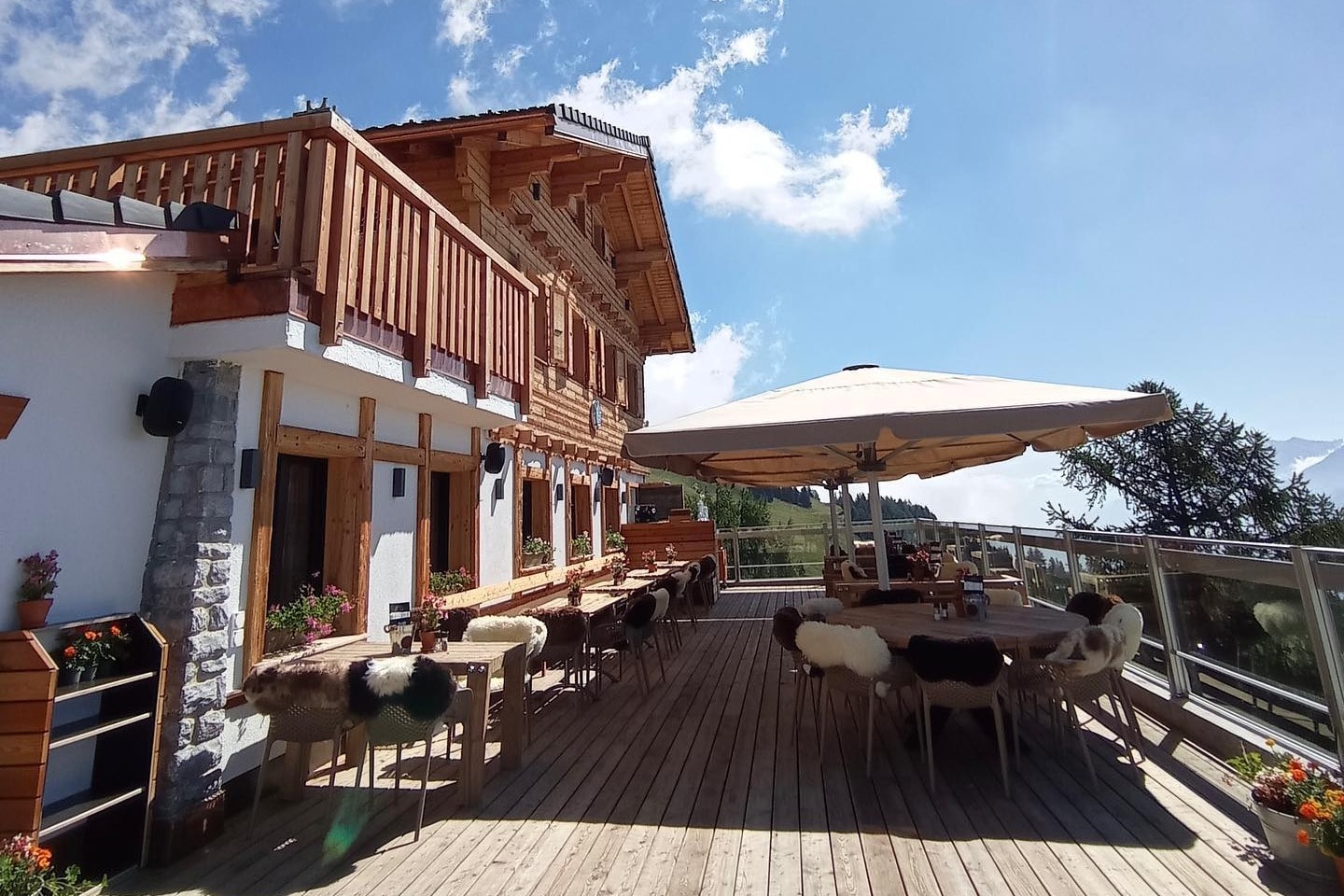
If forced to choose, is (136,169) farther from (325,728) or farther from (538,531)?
(538,531)

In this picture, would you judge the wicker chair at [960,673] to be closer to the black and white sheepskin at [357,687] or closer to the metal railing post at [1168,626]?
the metal railing post at [1168,626]

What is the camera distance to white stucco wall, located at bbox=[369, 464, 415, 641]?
4469 mm

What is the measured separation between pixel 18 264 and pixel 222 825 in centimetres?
279

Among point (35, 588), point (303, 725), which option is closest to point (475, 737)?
point (303, 725)

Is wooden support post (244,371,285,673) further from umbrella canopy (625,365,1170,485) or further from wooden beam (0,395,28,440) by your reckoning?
umbrella canopy (625,365,1170,485)

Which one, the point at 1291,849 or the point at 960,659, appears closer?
the point at 1291,849

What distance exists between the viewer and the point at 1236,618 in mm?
3271

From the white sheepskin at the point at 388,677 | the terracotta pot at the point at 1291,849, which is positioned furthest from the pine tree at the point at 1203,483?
the white sheepskin at the point at 388,677

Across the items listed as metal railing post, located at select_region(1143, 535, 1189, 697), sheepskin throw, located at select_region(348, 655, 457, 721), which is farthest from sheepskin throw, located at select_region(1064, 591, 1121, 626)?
sheepskin throw, located at select_region(348, 655, 457, 721)

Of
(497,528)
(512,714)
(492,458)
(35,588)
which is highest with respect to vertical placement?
(492,458)


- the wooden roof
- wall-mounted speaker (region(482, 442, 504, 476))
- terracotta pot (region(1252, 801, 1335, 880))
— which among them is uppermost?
the wooden roof

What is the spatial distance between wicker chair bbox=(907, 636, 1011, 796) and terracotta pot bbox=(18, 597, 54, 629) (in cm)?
392

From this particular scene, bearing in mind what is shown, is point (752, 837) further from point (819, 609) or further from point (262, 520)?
point (262, 520)

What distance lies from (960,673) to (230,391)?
166 inches
